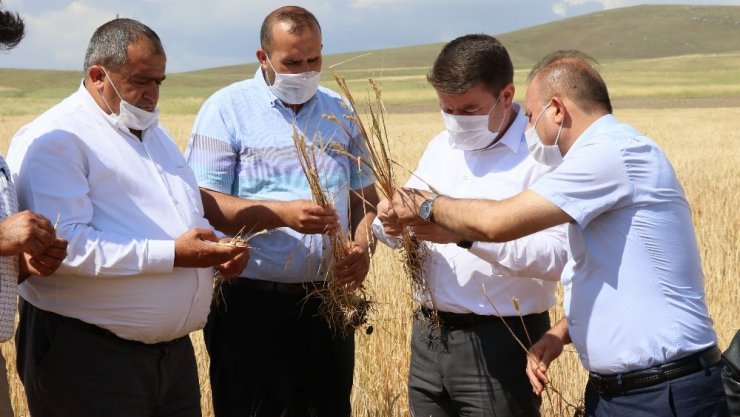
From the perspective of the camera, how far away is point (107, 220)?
3465mm

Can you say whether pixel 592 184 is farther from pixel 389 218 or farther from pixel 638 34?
pixel 638 34

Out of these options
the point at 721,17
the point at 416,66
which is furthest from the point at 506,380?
the point at 721,17

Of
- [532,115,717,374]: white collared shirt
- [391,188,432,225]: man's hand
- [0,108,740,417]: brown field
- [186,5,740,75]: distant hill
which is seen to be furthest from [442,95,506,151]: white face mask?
[186,5,740,75]: distant hill

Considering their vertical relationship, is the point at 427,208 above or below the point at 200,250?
above

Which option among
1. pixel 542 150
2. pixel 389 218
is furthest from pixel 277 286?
pixel 542 150

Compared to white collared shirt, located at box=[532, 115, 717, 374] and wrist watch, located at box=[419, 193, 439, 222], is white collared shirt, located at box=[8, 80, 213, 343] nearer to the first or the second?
wrist watch, located at box=[419, 193, 439, 222]

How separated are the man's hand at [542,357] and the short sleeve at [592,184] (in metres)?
0.67

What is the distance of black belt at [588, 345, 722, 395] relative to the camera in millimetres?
2961

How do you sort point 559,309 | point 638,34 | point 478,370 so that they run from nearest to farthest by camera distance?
1. point 478,370
2. point 559,309
3. point 638,34

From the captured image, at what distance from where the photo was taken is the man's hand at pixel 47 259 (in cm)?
305

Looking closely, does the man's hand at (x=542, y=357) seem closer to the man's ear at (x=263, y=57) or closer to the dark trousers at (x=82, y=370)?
the dark trousers at (x=82, y=370)

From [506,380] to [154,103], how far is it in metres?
1.68

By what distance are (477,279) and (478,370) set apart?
0.34 metres

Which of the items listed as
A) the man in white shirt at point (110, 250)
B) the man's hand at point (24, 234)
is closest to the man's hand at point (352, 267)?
the man in white shirt at point (110, 250)
